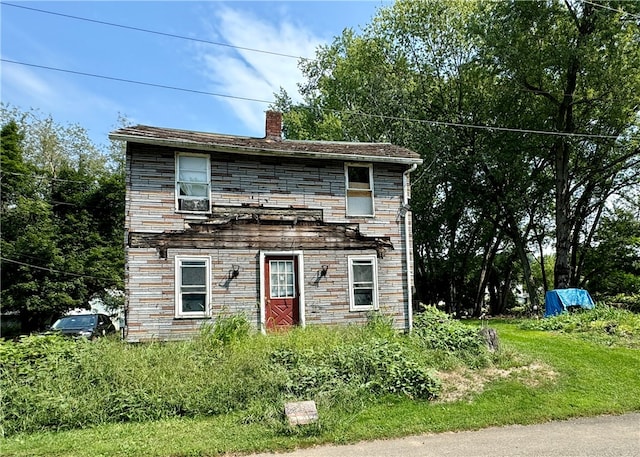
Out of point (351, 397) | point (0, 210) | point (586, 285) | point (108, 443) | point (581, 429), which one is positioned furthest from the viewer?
point (586, 285)

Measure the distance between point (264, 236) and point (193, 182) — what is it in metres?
2.35

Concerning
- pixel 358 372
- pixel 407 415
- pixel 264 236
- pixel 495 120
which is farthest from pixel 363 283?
pixel 495 120

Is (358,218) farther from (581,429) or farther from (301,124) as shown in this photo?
(301,124)

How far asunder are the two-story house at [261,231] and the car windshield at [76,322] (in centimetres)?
595

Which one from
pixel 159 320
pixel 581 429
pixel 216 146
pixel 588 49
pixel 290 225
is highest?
pixel 588 49

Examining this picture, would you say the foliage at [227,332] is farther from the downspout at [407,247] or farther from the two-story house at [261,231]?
the downspout at [407,247]

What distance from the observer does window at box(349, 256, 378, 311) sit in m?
12.8

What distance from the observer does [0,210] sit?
22703mm

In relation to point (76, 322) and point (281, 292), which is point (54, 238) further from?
point (281, 292)

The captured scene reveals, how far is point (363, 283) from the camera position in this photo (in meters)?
13.0

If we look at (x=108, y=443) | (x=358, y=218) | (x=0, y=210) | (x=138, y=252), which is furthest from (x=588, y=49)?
(x=0, y=210)

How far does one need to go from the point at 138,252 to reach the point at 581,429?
9.78m

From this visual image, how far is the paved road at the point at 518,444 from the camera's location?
6117mm

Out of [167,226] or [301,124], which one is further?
[301,124]
